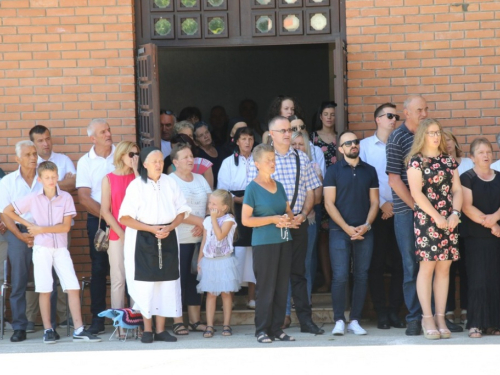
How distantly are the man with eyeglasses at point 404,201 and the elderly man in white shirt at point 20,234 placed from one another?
3.49 metres

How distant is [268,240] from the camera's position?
827 centimetres

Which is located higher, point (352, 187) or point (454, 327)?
point (352, 187)

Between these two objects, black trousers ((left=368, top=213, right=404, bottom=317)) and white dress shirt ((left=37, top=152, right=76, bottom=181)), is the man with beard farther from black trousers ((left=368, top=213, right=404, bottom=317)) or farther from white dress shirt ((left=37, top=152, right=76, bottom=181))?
white dress shirt ((left=37, top=152, right=76, bottom=181))

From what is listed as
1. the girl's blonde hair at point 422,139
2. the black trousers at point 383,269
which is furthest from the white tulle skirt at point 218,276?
the girl's blonde hair at point 422,139

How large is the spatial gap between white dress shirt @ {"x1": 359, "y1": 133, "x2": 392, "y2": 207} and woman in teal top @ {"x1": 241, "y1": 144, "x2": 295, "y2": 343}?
3.94 ft

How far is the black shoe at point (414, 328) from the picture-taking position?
8.57m

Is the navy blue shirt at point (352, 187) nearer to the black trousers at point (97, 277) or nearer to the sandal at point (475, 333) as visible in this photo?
the sandal at point (475, 333)

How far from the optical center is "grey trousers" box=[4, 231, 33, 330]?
8906 millimetres

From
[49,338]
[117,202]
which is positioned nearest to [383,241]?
[117,202]

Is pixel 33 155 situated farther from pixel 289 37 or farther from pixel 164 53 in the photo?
pixel 164 53

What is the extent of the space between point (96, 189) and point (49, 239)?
2.43ft

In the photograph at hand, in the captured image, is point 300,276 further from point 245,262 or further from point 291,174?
point 291,174

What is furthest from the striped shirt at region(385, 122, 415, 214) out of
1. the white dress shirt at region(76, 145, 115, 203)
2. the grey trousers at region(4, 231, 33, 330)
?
the grey trousers at region(4, 231, 33, 330)

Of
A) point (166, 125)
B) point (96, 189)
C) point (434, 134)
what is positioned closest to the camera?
point (434, 134)
